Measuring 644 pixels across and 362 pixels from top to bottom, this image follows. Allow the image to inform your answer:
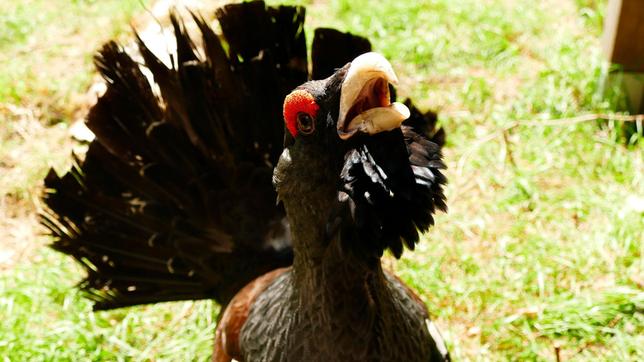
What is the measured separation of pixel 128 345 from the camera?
3.66m

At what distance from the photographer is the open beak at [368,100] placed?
1762 mm

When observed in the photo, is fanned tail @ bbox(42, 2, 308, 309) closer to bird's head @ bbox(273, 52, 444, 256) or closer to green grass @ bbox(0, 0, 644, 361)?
green grass @ bbox(0, 0, 644, 361)

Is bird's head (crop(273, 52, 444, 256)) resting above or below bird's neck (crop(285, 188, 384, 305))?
above

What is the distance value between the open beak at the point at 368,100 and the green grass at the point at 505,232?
197cm

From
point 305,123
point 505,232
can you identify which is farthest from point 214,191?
point 505,232

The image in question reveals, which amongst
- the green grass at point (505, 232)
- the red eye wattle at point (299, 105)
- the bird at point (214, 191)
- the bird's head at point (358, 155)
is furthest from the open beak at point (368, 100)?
the green grass at point (505, 232)

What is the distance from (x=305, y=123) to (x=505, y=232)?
2.44 meters

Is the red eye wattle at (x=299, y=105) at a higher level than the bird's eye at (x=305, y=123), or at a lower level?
higher

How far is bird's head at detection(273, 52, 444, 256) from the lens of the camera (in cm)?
183

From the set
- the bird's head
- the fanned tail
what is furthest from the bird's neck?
the fanned tail

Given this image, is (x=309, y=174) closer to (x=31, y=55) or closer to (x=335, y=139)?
(x=335, y=139)

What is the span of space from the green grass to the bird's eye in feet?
6.24

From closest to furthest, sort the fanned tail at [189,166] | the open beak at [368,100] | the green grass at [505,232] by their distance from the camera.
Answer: the open beak at [368,100] → the fanned tail at [189,166] → the green grass at [505,232]

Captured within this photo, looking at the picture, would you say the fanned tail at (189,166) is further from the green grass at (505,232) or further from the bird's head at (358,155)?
the bird's head at (358,155)
